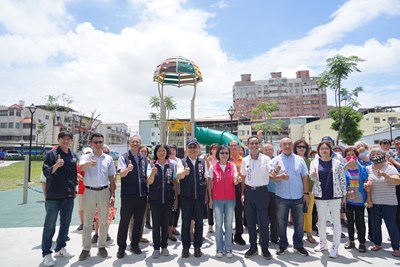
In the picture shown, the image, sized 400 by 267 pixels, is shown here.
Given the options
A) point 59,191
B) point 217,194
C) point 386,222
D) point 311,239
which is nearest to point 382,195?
point 386,222

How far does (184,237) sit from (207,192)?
86cm

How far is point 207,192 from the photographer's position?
4.83 metres

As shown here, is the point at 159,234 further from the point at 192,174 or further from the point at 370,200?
the point at 370,200

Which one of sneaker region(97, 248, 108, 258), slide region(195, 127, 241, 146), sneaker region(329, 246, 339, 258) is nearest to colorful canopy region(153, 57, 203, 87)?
slide region(195, 127, 241, 146)

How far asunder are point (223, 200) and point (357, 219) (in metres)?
2.48

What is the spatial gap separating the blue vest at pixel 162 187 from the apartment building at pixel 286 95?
7936 centimetres

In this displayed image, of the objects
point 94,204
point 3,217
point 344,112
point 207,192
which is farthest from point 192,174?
point 344,112

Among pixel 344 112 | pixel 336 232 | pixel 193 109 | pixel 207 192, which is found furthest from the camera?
pixel 344 112

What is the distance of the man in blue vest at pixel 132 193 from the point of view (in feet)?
14.8

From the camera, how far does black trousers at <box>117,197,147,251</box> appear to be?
4523 millimetres

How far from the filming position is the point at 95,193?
4520mm

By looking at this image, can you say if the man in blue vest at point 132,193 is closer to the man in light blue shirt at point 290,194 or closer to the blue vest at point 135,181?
the blue vest at point 135,181

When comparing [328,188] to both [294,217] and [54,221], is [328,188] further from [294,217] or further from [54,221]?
[54,221]

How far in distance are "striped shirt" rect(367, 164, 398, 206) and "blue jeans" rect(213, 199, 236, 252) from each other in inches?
98.2
